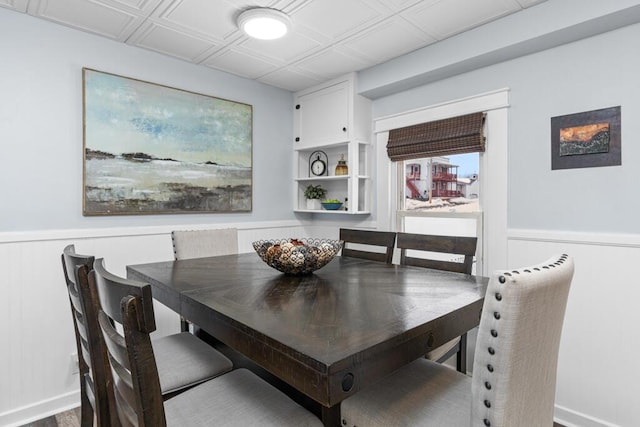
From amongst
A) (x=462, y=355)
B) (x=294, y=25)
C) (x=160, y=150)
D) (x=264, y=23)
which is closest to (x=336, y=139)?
(x=294, y=25)

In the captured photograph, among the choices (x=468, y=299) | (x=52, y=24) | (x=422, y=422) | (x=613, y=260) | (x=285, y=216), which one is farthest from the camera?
(x=285, y=216)

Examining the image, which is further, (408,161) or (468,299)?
(408,161)

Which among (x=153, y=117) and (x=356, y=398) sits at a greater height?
(x=153, y=117)

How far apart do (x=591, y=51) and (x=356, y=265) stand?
74.8 inches

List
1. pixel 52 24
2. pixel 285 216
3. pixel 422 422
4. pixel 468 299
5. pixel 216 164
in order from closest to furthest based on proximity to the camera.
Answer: pixel 422 422
pixel 468 299
pixel 52 24
pixel 216 164
pixel 285 216

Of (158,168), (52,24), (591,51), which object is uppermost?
(52,24)

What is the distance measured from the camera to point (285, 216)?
3686mm

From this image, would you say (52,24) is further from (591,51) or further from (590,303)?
(590,303)

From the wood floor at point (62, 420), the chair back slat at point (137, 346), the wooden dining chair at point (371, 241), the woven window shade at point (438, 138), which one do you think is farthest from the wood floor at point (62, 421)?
the woven window shade at point (438, 138)

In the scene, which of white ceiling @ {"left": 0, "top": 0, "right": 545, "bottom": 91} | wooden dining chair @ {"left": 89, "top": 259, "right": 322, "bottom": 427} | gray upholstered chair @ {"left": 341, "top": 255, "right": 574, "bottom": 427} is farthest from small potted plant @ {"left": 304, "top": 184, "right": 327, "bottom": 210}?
gray upholstered chair @ {"left": 341, "top": 255, "right": 574, "bottom": 427}

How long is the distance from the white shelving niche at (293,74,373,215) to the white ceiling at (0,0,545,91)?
361 millimetres

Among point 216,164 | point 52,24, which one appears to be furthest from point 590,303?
point 52,24

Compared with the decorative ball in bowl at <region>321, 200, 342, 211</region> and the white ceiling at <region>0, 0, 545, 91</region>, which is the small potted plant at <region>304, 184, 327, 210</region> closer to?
the decorative ball in bowl at <region>321, 200, 342, 211</region>

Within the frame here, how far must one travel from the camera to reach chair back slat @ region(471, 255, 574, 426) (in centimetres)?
82
